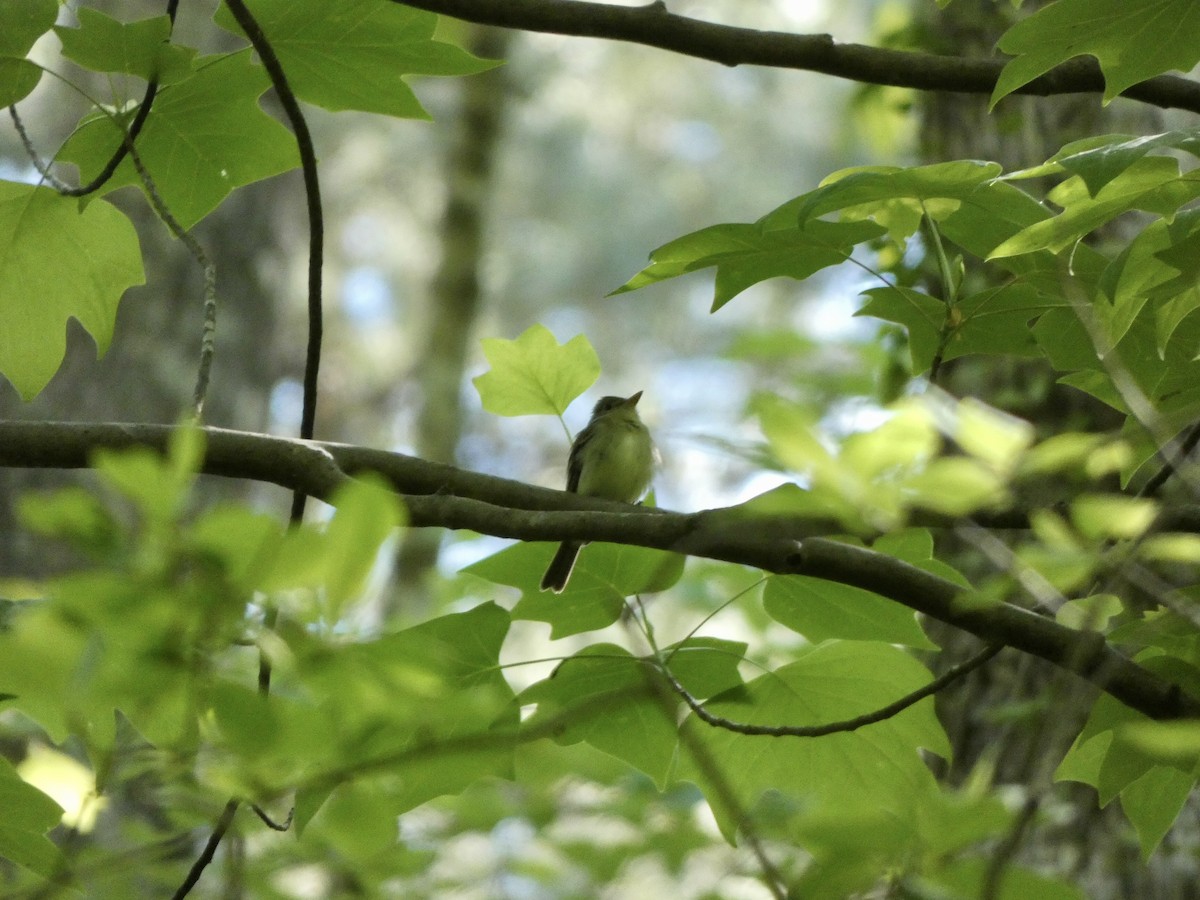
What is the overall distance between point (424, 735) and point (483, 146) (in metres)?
7.84

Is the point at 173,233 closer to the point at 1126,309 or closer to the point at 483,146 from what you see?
the point at 1126,309

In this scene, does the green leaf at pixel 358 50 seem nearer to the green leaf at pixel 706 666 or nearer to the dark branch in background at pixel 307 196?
the dark branch in background at pixel 307 196

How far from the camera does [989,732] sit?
349 centimetres

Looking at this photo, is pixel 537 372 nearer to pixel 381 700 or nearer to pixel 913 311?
pixel 913 311

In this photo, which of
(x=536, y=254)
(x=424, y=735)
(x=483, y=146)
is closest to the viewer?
(x=424, y=735)

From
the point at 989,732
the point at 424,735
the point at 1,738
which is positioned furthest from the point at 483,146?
the point at 424,735

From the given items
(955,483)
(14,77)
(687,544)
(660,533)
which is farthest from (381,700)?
(14,77)

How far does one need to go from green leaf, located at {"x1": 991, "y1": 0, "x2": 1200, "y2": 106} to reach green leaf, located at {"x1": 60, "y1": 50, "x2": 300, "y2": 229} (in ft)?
4.29

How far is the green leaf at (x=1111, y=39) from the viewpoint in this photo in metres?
1.72

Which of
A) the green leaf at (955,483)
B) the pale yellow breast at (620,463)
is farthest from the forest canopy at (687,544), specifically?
the pale yellow breast at (620,463)

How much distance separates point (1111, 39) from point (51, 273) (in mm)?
1879

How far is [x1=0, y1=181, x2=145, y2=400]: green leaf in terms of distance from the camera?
2.18m

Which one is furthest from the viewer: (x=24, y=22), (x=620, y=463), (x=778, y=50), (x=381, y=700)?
(x=620, y=463)

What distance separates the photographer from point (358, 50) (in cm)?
215
